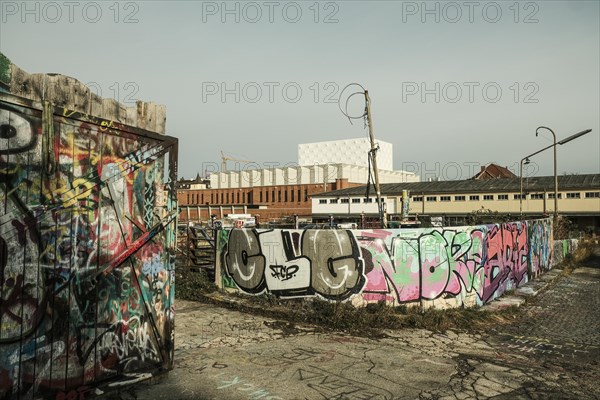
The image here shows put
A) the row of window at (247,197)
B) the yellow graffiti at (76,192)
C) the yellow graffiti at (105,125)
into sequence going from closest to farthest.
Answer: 1. the yellow graffiti at (76,192)
2. the yellow graffiti at (105,125)
3. the row of window at (247,197)

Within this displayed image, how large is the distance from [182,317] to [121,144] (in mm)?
5388

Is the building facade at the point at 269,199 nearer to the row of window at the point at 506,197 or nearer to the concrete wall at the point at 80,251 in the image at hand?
the row of window at the point at 506,197

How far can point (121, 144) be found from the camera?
467 centimetres

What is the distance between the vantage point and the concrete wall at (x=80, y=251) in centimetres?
362

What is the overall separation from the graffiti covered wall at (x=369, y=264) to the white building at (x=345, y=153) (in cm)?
6953

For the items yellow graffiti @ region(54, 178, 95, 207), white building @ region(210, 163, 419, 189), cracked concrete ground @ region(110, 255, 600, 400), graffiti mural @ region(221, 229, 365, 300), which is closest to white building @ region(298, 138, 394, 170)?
white building @ region(210, 163, 419, 189)

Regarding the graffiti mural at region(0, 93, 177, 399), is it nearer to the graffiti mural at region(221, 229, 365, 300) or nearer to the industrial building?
the graffiti mural at region(221, 229, 365, 300)

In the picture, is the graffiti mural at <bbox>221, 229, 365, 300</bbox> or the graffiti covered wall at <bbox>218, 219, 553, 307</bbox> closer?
the graffiti covered wall at <bbox>218, 219, 553, 307</bbox>

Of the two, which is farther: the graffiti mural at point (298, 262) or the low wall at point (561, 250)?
the low wall at point (561, 250)

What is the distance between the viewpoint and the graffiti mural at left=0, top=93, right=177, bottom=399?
3613 millimetres

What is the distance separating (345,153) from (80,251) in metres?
81.4

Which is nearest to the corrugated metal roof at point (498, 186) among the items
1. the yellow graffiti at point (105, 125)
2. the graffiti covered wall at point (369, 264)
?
the graffiti covered wall at point (369, 264)

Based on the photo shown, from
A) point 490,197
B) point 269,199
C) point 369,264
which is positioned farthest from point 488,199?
point 369,264

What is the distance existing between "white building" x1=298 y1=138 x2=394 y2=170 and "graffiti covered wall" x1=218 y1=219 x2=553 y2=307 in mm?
69534
